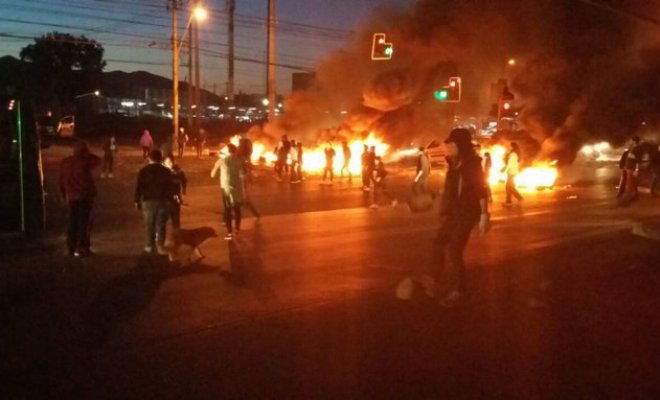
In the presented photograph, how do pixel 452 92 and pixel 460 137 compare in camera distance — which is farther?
pixel 452 92

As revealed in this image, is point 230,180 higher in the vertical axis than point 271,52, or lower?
lower

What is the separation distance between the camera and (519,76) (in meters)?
33.8

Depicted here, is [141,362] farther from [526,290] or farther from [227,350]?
[526,290]

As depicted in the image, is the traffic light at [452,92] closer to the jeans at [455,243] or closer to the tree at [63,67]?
the jeans at [455,243]

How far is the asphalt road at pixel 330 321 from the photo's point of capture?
6141 millimetres

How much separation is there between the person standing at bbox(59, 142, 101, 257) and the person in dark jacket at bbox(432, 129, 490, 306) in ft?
17.4

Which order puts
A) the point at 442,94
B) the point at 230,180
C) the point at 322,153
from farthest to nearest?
the point at 322,153, the point at 442,94, the point at 230,180

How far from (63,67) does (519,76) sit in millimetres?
55673

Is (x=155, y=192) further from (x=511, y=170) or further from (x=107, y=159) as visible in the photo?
(x=107, y=159)

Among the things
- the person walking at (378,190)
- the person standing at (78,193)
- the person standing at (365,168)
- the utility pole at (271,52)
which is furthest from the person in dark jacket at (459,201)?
the utility pole at (271,52)

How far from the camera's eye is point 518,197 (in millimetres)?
21047

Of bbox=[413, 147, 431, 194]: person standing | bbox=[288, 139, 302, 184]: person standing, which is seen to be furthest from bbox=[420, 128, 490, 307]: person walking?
bbox=[288, 139, 302, 184]: person standing

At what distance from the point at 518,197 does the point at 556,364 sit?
14.7m

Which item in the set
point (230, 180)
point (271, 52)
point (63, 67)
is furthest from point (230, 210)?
point (63, 67)
